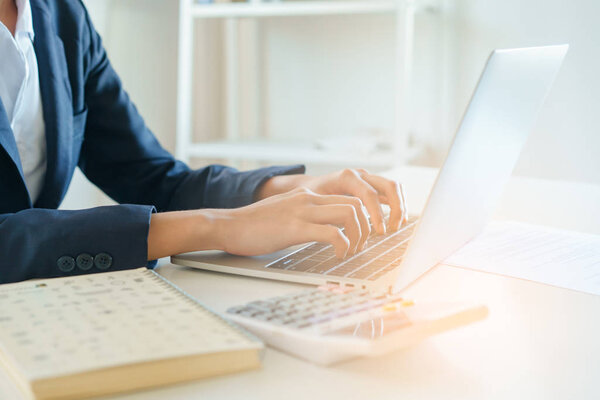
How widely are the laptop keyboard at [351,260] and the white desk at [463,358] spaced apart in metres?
0.04

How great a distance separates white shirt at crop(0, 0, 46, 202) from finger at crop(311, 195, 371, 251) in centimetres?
51

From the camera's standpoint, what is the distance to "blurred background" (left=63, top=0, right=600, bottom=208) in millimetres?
→ 2125

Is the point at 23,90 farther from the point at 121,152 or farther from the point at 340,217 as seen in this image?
the point at 340,217

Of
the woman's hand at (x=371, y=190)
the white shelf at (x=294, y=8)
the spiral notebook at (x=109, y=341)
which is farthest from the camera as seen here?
the white shelf at (x=294, y=8)

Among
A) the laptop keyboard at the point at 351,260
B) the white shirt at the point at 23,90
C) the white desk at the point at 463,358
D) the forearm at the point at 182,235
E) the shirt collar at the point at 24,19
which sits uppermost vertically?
the shirt collar at the point at 24,19

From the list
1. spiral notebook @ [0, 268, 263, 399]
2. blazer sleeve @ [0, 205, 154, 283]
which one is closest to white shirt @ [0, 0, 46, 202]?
blazer sleeve @ [0, 205, 154, 283]

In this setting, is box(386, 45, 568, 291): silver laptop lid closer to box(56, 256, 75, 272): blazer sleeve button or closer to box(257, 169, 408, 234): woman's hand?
box(257, 169, 408, 234): woman's hand

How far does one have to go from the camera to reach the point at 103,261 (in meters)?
0.71

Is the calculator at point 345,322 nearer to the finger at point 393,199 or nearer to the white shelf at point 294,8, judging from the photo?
the finger at point 393,199

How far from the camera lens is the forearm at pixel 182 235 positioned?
748mm

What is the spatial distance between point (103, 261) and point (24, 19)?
Result: 51cm

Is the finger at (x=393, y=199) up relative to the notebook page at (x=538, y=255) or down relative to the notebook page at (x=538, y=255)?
up

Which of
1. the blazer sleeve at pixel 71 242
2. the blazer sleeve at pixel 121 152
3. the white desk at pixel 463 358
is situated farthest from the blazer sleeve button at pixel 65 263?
the blazer sleeve at pixel 121 152

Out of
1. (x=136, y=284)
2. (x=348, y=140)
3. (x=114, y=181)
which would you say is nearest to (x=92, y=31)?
(x=114, y=181)
